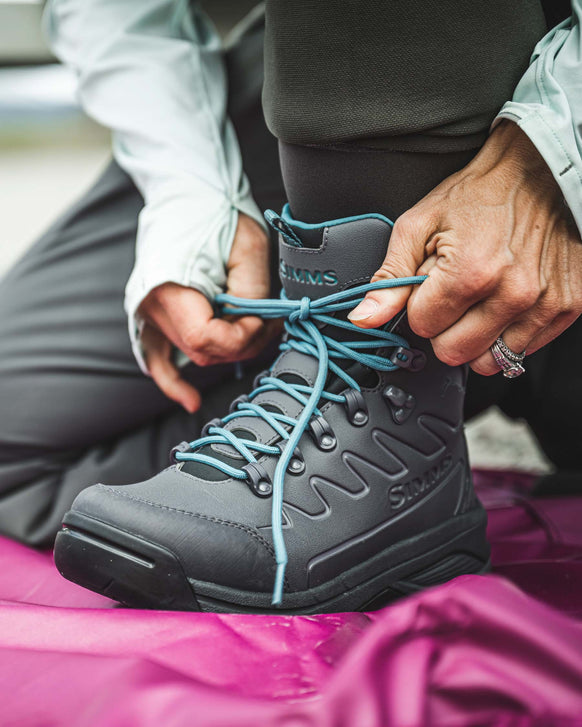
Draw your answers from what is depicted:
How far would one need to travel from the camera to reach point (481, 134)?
0.49m

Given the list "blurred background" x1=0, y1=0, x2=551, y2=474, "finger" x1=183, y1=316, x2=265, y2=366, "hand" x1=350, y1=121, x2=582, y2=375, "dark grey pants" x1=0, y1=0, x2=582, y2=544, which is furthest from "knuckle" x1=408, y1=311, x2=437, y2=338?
"blurred background" x1=0, y1=0, x2=551, y2=474

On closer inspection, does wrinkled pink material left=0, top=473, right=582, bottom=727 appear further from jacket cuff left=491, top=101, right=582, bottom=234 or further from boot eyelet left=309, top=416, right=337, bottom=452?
jacket cuff left=491, top=101, right=582, bottom=234

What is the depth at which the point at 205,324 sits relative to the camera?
2.04ft

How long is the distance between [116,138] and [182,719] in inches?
29.0

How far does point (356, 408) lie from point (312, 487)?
0.07 m

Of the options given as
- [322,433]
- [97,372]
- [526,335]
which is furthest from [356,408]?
[97,372]

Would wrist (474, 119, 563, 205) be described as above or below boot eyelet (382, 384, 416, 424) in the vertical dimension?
above

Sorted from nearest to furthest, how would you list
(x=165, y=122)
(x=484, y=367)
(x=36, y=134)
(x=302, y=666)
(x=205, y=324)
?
(x=302, y=666)
(x=484, y=367)
(x=205, y=324)
(x=165, y=122)
(x=36, y=134)

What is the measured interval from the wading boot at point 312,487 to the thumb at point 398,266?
0.04ft

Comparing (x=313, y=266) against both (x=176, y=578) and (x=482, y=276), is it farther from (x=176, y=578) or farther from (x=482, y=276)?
(x=176, y=578)

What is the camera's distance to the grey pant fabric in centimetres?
80

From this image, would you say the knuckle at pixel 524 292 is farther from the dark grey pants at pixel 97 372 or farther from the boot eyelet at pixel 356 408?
the dark grey pants at pixel 97 372

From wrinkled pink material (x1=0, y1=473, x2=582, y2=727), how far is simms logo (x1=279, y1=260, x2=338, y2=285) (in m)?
0.25

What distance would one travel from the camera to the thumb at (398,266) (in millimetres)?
479
